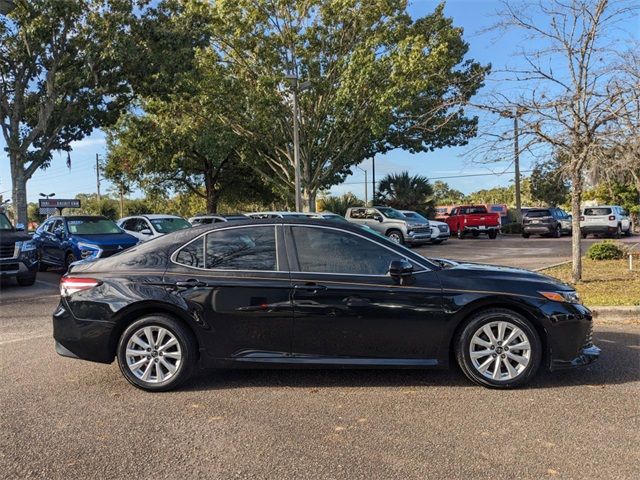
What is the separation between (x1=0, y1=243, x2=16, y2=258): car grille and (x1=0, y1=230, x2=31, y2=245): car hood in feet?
0.23

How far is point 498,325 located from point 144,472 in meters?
3.04

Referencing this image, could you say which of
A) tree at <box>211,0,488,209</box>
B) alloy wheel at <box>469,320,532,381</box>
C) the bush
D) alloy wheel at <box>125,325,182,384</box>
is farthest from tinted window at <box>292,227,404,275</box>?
tree at <box>211,0,488,209</box>

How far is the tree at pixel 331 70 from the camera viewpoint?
2312 centimetres

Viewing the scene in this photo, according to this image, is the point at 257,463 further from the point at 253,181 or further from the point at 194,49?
the point at 253,181

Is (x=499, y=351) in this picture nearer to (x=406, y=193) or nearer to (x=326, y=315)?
(x=326, y=315)

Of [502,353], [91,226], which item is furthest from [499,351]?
[91,226]

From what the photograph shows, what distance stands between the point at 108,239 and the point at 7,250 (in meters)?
2.57

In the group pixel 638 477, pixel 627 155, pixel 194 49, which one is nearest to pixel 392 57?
pixel 194 49

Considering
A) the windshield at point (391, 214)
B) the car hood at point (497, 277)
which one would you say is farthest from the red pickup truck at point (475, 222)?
the car hood at point (497, 277)

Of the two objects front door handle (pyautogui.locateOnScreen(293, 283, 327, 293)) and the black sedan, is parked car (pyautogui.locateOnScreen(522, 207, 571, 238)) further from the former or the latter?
front door handle (pyautogui.locateOnScreen(293, 283, 327, 293))

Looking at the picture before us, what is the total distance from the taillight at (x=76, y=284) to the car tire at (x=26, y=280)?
8075 mm

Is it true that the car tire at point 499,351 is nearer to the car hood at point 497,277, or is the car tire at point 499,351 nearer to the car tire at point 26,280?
the car hood at point 497,277

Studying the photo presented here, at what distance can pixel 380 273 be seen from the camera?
15.9 feet

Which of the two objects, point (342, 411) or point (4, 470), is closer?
point (4, 470)
